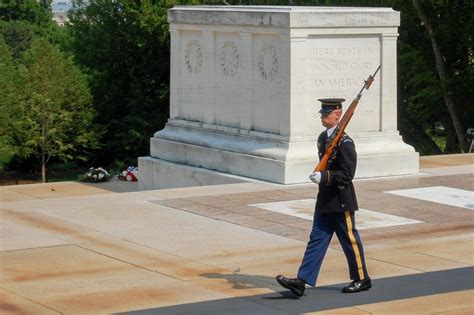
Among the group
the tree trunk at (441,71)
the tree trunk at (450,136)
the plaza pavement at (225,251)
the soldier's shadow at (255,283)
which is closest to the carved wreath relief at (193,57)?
the plaza pavement at (225,251)

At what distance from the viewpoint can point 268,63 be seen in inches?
635

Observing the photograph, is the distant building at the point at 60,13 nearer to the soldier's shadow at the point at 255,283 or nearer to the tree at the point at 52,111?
the tree at the point at 52,111

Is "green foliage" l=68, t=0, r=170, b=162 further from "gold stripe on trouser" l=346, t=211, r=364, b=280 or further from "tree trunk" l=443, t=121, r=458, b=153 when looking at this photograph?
"gold stripe on trouser" l=346, t=211, r=364, b=280

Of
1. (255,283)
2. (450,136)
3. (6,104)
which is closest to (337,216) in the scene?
(255,283)

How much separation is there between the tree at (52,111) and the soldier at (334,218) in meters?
33.8

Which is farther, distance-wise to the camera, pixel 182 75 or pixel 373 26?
Result: pixel 182 75

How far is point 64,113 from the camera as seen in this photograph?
4338 centimetres

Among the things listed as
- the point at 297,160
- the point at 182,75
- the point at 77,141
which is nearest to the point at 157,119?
the point at 77,141

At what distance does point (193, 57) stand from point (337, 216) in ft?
30.2

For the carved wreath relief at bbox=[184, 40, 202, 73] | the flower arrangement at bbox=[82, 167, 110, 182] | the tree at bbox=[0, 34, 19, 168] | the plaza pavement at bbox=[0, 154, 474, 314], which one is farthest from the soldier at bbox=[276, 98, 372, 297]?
the tree at bbox=[0, 34, 19, 168]

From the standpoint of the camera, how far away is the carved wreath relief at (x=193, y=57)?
17.7m

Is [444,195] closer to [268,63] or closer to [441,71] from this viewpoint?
[268,63]

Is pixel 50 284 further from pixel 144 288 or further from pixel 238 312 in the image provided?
pixel 238 312

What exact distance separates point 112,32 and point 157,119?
164 inches
